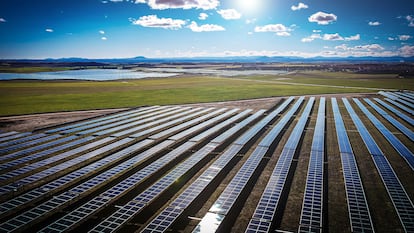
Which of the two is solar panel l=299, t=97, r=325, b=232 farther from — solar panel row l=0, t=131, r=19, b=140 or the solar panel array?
solar panel row l=0, t=131, r=19, b=140

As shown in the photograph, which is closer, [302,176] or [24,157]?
[302,176]

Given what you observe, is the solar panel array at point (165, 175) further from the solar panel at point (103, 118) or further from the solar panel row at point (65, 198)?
the solar panel at point (103, 118)

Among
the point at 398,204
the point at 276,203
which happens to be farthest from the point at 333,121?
the point at 276,203

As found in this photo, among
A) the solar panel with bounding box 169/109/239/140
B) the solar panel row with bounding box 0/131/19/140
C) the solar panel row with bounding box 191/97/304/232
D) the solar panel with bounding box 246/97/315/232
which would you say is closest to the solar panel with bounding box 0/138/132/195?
the solar panel with bounding box 169/109/239/140

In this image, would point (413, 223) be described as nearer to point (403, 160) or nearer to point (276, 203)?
point (276, 203)

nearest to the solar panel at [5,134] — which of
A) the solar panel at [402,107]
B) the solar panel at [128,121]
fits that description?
the solar panel at [128,121]

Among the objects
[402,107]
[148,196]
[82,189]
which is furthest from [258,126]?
[402,107]
